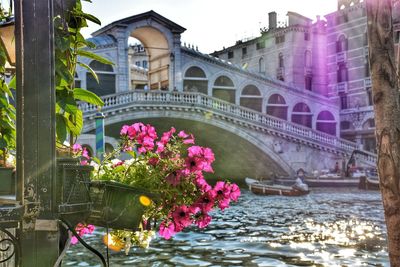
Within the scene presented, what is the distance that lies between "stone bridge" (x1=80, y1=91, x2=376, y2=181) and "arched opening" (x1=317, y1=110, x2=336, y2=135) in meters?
3.70

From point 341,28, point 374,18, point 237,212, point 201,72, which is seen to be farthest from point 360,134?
Result: point 374,18

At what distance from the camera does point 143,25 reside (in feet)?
80.9

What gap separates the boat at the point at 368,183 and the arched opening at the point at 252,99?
8207mm

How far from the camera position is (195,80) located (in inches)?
1035

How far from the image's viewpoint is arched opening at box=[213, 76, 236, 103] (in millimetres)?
27250

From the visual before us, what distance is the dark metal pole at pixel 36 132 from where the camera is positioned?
64.4 inches

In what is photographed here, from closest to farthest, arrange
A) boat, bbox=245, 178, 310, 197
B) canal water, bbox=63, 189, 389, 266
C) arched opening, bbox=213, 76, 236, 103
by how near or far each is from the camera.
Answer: canal water, bbox=63, 189, 389, 266
boat, bbox=245, 178, 310, 197
arched opening, bbox=213, 76, 236, 103

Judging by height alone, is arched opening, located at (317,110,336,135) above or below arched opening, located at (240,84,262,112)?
below

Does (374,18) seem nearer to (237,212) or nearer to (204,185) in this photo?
(204,185)

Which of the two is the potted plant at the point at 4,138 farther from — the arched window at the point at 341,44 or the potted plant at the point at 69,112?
the arched window at the point at 341,44

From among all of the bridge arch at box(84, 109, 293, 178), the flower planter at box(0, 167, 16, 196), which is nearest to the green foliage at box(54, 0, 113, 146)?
the flower planter at box(0, 167, 16, 196)

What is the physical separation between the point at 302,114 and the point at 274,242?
20135mm

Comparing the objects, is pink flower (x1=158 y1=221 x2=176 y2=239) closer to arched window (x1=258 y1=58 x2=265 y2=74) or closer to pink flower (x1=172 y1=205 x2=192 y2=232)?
pink flower (x1=172 y1=205 x2=192 y2=232)

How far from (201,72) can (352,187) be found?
9.88m
